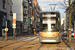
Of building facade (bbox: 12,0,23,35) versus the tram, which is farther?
building facade (bbox: 12,0,23,35)

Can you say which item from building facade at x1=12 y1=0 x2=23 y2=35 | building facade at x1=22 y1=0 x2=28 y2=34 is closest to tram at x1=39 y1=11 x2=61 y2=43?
building facade at x1=12 y1=0 x2=23 y2=35

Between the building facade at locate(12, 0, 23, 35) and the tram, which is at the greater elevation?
the building facade at locate(12, 0, 23, 35)

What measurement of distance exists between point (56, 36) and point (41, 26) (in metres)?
2.00

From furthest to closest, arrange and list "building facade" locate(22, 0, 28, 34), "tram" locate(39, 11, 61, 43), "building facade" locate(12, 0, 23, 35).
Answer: "building facade" locate(22, 0, 28, 34), "building facade" locate(12, 0, 23, 35), "tram" locate(39, 11, 61, 43)

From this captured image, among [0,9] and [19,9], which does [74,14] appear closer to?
[19,9]

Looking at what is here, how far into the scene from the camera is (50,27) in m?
19.0

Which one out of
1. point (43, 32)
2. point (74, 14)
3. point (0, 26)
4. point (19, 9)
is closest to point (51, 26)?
point (43, 32)

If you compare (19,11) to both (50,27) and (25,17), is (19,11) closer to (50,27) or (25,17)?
(25,17)

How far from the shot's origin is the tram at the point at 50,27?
18.7 m

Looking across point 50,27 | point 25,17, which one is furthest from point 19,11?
point 50,27

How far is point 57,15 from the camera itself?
65.4ft

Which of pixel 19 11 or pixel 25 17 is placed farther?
→ pixel 25 17

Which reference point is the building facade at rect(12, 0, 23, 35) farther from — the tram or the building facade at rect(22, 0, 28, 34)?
the tram

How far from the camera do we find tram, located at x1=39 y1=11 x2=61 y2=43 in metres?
18.7
